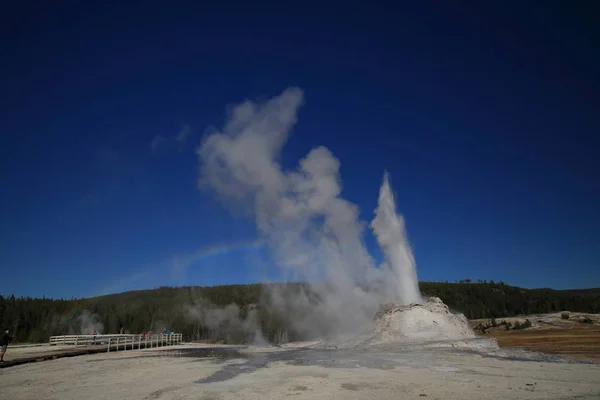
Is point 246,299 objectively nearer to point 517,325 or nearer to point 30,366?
point 517,325

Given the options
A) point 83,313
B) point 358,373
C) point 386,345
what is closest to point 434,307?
point 386,345

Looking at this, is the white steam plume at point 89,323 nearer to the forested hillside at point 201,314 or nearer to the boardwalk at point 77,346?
the forested hillside at point 201,314

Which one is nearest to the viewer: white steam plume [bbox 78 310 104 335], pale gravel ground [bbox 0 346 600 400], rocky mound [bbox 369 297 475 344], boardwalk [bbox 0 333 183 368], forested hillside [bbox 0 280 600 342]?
pale gravel ground [bbox 0 346 600 400]

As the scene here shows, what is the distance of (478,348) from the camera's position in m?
26.9

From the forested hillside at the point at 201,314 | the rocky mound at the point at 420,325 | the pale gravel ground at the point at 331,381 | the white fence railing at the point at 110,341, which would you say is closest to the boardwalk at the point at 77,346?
the white fence railing at the point at 110,341

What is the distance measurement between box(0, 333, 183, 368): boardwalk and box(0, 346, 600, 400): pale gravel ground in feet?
18.4

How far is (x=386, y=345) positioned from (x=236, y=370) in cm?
1549

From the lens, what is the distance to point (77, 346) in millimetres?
37125

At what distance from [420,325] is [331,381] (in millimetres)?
20753

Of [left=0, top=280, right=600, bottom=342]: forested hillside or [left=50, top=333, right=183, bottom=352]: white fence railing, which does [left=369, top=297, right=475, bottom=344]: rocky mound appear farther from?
[left=0, top=280, right=600, bottom=342]: forested hillside

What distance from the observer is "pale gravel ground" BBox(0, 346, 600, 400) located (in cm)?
1195

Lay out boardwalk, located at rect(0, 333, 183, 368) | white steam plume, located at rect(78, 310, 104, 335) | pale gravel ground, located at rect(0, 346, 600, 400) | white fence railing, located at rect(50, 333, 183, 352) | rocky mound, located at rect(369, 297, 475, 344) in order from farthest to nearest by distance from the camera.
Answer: white steam plume, located at rect(78, 310, 104, 335)
white fence railing, located at rect(50, 333, 183, 352)
rocky mound, located at rect(369, 297, 475, 344)
boardwalk, located at rect(0, 333, 183, 368)
pale gravel ground, located at rect(0, 346, 600, 400)

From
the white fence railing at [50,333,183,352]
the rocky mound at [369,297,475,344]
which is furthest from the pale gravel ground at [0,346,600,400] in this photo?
→ the white fence railing at [50,333,183,352]

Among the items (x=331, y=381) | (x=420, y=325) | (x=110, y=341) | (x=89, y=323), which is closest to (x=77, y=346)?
(x=110, y=341)
